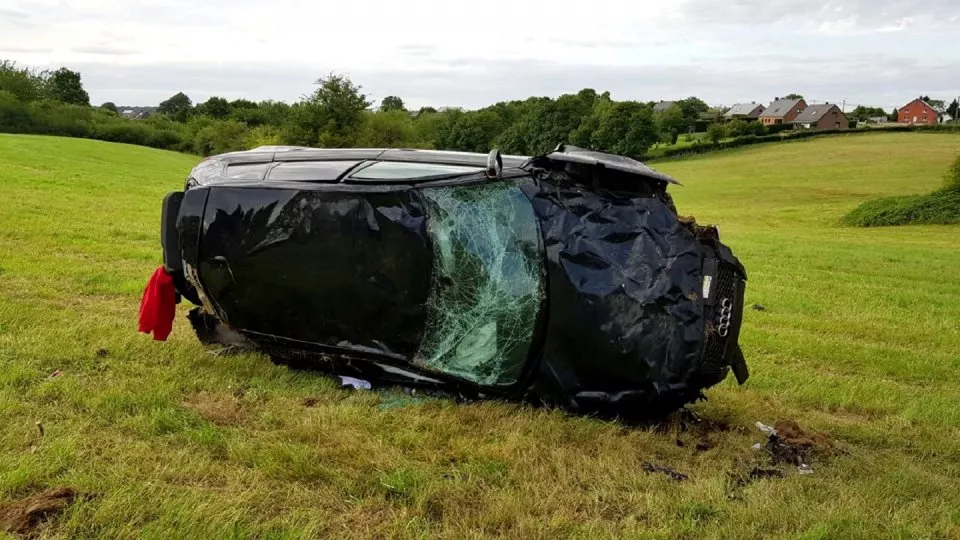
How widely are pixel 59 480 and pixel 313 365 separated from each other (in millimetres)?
1848

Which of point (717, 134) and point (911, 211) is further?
point (717, 134)

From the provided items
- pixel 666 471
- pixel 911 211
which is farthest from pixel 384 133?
pixel 666 471

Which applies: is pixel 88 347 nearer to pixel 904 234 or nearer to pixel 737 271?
pixel 737 271

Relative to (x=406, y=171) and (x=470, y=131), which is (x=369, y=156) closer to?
(x=406, y=171)

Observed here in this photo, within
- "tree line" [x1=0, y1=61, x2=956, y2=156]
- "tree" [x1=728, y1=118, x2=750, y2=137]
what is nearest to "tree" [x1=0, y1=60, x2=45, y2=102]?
"tree line" [x1=0, y1=61, x2=956, y2=156]

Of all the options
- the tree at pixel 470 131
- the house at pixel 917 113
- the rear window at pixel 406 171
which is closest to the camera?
the rear window at pixel 406 171

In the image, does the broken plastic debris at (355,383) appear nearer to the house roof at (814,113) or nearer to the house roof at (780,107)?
the house roof at (814,113)

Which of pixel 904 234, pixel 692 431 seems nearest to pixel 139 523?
pixel 692 431

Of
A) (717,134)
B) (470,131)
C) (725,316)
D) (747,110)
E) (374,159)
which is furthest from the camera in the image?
(747,110)

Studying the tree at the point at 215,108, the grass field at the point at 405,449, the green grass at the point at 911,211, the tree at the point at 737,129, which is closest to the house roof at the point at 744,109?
the tree at the point at 737,129

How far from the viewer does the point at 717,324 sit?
4.03 m

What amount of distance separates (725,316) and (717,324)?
0.07m

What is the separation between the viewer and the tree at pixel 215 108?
95.6 metres

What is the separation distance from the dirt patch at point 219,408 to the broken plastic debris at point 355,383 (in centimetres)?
64
